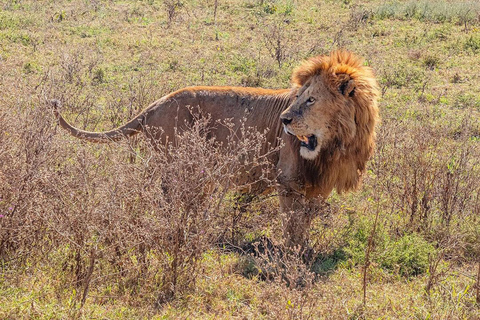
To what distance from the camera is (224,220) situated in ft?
18.6

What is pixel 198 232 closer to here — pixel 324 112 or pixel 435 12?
pixel 324 112

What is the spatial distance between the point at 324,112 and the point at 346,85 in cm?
34

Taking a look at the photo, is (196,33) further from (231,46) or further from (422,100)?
(422,100)

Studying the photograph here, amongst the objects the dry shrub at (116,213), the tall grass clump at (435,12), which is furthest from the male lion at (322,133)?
the tall grass clump at (435,12)

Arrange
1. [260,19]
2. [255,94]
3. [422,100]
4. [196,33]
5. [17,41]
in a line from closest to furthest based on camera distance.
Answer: [255,94] → [422,100] → [17,41] → [196,33] → [260,19]

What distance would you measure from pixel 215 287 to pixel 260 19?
49.6 ft

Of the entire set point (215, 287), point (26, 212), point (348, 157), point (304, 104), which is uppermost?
point (304, 104)

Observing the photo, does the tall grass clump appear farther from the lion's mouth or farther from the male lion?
the lion's mouth

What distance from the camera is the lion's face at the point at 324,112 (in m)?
5.52

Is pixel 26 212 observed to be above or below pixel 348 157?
below

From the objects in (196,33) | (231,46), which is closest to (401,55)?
(231,46)

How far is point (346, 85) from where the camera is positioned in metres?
5.57

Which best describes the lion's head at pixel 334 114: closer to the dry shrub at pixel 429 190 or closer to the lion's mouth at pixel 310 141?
the lion's mouth at pixel 310 141

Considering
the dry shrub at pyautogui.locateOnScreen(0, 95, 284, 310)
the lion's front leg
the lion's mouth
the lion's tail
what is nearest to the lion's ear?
the lion's mouth
